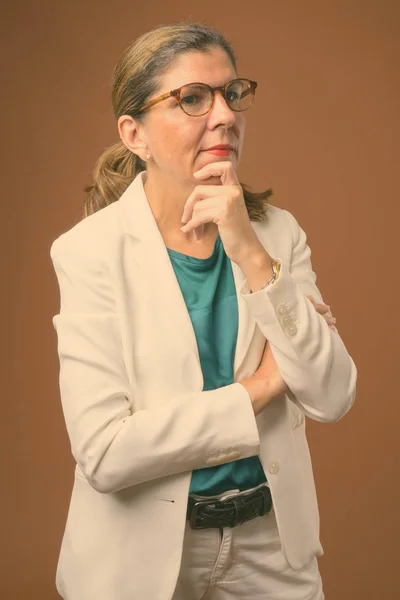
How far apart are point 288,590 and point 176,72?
1.15 metres

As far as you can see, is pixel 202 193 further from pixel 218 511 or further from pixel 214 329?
pixel 218 511

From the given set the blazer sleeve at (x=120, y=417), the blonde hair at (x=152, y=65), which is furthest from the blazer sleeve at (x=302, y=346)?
the blonde hair at (x=152, y=65)

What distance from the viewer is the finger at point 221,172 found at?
2.29 m

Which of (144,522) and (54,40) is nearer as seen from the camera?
(144,522)

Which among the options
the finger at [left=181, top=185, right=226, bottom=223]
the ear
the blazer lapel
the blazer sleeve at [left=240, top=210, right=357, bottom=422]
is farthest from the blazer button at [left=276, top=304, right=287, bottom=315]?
the ear

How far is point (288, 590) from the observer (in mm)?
2422

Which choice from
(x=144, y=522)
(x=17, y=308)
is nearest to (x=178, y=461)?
(x=144, y=522)

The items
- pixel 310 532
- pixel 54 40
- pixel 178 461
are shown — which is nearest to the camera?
pixel 178 461

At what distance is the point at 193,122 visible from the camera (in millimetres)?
2309

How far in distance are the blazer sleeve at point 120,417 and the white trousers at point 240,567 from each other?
215 mm

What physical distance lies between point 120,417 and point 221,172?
0.55 metres

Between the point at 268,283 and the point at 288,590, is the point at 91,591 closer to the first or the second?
the point at 288,590

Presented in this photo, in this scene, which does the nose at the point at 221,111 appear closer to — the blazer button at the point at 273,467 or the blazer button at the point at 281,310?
the blazer button at the point at 281,310

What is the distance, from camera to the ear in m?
2.45
